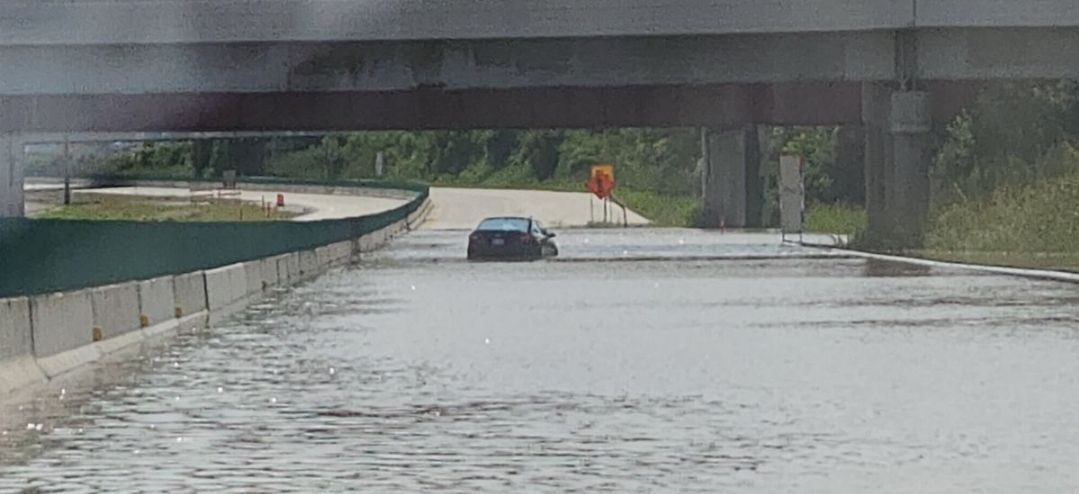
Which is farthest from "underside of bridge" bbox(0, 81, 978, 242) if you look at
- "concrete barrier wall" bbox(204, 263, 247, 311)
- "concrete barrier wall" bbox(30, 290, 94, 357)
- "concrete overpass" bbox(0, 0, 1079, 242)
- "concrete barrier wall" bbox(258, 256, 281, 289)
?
"concrete barrier wall" bbox(30, 290, 94, 357)

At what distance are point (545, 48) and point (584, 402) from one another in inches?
1769

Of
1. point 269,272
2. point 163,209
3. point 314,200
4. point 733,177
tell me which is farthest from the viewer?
point 314,200

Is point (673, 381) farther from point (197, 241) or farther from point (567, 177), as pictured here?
point (567, 177)

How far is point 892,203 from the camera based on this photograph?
6894cm

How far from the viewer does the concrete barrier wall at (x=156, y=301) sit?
32.1 meters

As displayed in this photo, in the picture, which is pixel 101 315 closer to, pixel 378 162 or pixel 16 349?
pixel 16 349

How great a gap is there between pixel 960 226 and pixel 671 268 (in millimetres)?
11729

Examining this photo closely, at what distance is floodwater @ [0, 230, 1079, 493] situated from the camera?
15781 mm

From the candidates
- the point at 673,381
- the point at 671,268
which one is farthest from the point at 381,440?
the point at 671,268

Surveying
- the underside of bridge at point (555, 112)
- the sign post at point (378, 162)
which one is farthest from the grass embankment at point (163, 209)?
the sign post at point (378, 162)

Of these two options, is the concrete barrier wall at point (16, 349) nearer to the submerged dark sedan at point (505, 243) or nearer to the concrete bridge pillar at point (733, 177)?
the submerged dark sedan at point (505, 243)

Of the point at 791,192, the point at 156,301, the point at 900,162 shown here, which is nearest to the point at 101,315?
the point at 156,301

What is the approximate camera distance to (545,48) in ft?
215

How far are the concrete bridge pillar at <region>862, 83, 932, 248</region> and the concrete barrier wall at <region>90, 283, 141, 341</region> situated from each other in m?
37.1
